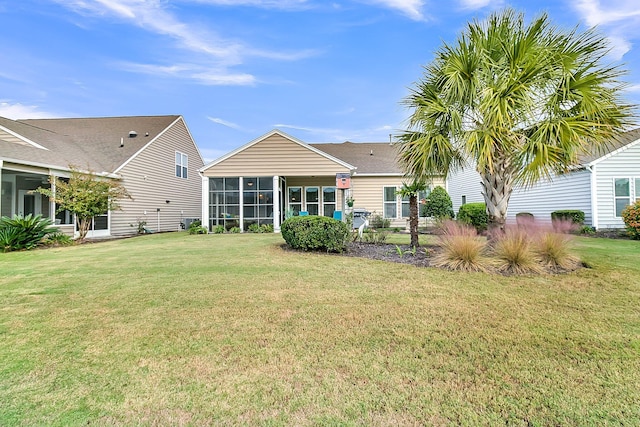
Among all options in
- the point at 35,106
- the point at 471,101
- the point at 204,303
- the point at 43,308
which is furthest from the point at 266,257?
the point at 35,106

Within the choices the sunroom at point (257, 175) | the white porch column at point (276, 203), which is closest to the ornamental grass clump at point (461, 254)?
the sunroom at point (257, 175)

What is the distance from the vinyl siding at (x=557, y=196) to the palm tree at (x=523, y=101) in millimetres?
7314

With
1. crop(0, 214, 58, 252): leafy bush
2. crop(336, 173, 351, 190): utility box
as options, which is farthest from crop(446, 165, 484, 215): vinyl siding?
crop(0, 214, 58, 252): leafy bush

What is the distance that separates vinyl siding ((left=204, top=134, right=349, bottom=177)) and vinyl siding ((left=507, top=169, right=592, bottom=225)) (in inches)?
349

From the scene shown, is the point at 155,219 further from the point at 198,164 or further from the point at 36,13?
the point at 36,13

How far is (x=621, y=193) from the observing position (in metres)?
13.7

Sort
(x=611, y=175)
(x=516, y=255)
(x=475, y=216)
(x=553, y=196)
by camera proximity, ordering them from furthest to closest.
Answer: (x=553, y=196)
(x=475, y=216)
(x=611, y=175)
(x=516, y=255)

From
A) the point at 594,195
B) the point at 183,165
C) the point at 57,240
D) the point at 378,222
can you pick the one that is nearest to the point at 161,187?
the point at 183,165

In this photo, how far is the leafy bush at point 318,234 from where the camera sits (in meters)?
8.33

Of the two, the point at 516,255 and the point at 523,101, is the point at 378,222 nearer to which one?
the point at 523,101

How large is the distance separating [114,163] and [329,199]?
36.4 ft

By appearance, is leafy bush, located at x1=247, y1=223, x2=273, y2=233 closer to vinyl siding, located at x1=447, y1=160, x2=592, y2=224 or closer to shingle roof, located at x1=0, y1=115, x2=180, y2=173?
shingle roof, located at x1=0, y1=115, x2=180, y2=173

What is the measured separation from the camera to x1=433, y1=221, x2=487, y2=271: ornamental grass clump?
6324 millimetres

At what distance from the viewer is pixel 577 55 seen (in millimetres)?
6785
